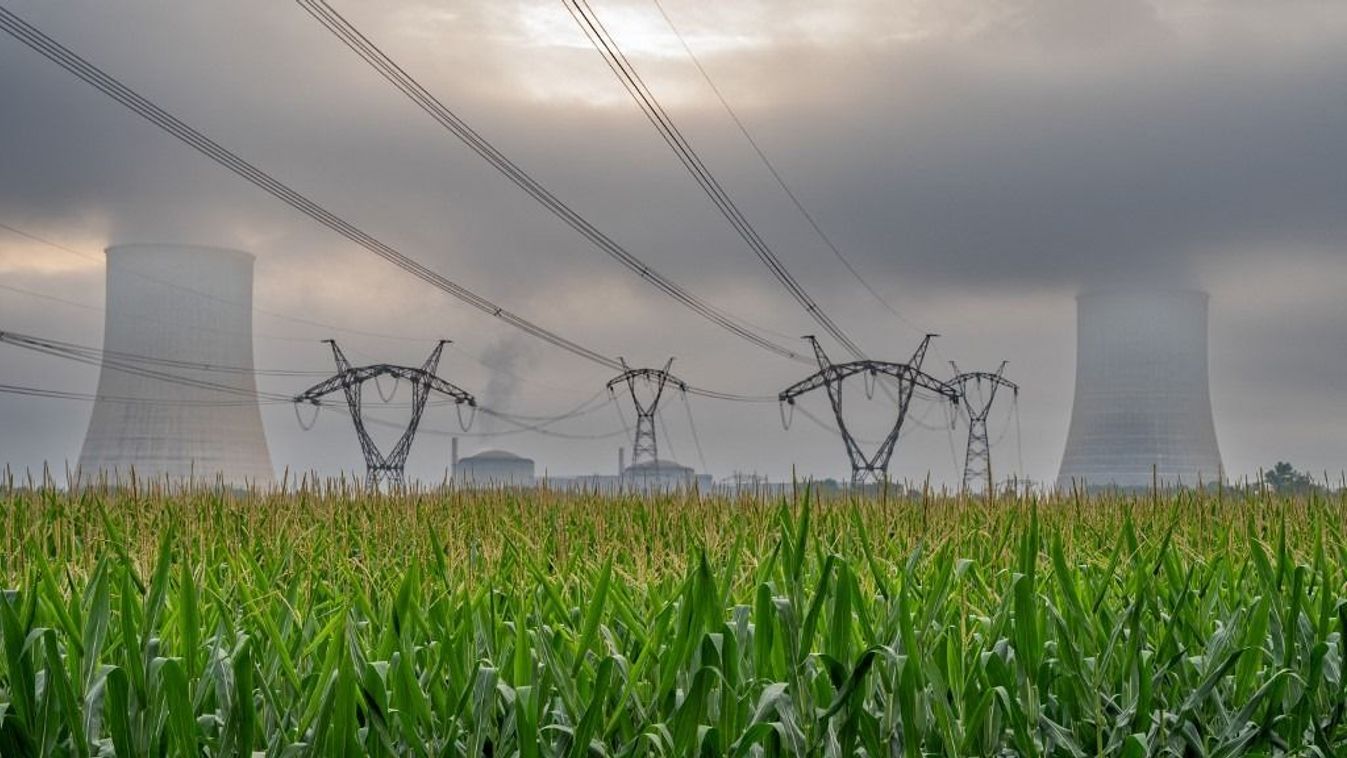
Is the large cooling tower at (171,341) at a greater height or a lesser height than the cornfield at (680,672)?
greater

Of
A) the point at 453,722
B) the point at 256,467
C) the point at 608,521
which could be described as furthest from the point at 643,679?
the point at 256,467

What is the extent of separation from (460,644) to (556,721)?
0.36 m

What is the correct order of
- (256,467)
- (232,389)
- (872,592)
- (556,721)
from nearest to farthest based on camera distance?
(556,721)
(872,592)
(232,389)
(256,467)

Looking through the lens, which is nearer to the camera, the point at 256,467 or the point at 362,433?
the point at 256,467

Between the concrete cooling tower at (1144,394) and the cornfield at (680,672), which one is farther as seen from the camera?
the concrete cooling tower at (1144,394)

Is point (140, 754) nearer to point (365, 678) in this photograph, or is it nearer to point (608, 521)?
point (365, 678)

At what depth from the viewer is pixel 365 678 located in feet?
A: 8.89

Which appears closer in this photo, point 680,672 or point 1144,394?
point 680,672

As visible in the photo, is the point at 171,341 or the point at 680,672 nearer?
the point at 680,672

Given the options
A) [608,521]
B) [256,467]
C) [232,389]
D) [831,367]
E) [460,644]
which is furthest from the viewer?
[831,367]

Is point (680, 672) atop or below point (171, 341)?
below

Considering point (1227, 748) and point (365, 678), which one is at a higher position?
point (365, 678)

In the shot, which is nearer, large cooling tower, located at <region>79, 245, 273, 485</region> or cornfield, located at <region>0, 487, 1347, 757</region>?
cornfield, located at <region>0, 487, 1347, 757</region>

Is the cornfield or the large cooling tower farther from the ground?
the large cooling tower
